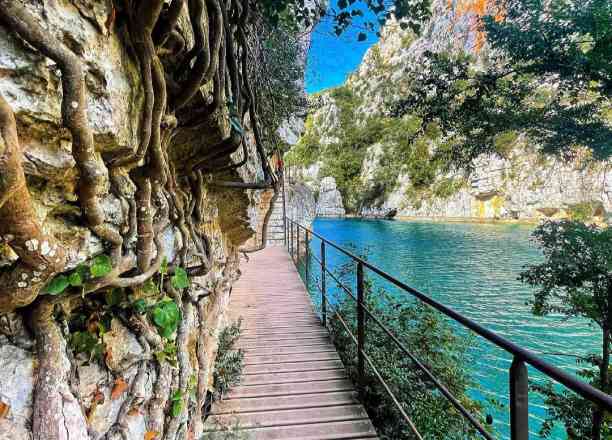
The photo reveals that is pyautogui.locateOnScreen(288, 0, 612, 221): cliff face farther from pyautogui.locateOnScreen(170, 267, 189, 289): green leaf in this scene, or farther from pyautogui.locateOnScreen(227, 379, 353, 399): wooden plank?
pyautogui.locateOnScreen(170, 267, 189, 289): green leaf

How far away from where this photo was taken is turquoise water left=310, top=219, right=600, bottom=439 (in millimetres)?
4328

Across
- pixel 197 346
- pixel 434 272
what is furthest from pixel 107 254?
pixel 434 272

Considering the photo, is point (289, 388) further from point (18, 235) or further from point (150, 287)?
point (18, 235)

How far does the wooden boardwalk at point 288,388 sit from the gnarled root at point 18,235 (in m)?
1.55

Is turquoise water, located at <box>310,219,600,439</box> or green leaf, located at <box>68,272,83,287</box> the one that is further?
turquoise water, located at <box>310,219,600,439</box>

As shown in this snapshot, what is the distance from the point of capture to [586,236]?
11.5 feet

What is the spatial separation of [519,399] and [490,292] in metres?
8.42

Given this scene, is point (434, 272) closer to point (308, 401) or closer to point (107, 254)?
point (308, 401)

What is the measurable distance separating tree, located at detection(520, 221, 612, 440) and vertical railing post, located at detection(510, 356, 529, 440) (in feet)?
9.45

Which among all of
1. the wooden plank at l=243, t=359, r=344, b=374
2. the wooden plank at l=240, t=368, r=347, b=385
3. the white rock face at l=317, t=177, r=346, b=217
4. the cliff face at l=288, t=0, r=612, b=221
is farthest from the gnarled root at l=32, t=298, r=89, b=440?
A: the white rock face at l=317, t=177, r=346, b=217

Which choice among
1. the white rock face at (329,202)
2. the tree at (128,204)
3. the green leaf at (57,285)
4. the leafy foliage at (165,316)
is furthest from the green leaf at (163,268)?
the white rock face at (329,202)

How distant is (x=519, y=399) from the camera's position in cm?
68

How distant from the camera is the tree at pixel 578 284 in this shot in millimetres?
2840

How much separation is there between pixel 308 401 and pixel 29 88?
208cm
